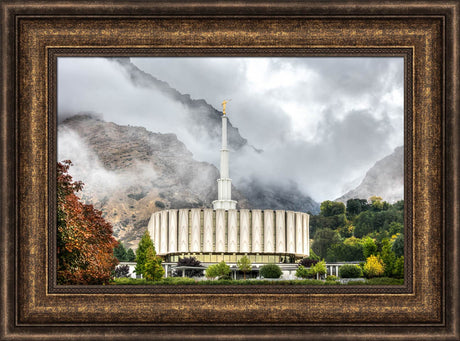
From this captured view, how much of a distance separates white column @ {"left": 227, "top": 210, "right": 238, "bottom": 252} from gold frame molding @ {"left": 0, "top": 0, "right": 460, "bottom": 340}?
123 ft

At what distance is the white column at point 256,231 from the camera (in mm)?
46000

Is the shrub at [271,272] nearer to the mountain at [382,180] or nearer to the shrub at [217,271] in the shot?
the shrub at [217,271]

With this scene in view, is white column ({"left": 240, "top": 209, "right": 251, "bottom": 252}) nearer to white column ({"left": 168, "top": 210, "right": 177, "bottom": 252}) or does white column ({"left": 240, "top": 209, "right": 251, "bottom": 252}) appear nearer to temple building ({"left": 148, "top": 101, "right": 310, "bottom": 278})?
temple building ({"left": 148, "top": 101, "right": 310, "bottom": 278})

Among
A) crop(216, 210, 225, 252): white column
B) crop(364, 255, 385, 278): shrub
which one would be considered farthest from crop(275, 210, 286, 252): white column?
crop(364, 255, 385, 278): shrub

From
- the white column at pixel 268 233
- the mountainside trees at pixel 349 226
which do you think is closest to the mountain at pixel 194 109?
the white column at pixel 268 233

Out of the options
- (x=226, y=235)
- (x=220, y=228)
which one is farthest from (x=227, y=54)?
(x=226, y=235)

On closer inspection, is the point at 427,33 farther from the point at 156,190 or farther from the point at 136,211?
the point at 156,190

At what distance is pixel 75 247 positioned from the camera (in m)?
10.1

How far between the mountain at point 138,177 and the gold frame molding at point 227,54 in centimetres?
3974

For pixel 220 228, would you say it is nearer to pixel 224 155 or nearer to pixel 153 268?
pixel 224 155

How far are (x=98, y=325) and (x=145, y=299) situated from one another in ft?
2.88

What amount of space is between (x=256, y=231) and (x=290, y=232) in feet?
11.4

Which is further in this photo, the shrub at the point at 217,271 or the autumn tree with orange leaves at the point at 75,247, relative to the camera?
the shrub at the point at 217,271

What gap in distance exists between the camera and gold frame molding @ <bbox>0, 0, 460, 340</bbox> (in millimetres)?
8297
